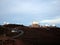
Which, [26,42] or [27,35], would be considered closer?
[26,42]

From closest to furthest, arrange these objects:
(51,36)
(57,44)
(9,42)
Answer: (9,42)
(57,44)
(51,36)

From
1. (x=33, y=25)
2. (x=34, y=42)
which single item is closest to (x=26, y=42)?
(x=34, y=42)

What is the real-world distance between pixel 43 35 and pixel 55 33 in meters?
1.35

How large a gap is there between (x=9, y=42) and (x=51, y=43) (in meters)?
4.34

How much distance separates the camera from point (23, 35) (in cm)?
1599

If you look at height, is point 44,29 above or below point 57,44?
above

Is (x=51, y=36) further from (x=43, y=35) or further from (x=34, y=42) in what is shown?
(x=34, y=42)

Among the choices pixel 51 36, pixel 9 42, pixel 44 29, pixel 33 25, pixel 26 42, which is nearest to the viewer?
pixel 9 42

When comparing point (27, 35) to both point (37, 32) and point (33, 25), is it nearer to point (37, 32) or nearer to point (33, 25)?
Answer: point (37, 32)

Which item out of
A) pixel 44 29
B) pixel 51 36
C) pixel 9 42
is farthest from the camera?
pixel 44 29

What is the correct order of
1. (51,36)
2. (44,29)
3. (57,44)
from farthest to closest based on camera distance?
(44,29), (51,36), (57,44)

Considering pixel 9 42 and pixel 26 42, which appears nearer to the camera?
pixel 9 42

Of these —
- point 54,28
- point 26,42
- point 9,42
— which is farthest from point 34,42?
point 54,28

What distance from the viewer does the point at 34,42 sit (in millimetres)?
15102
